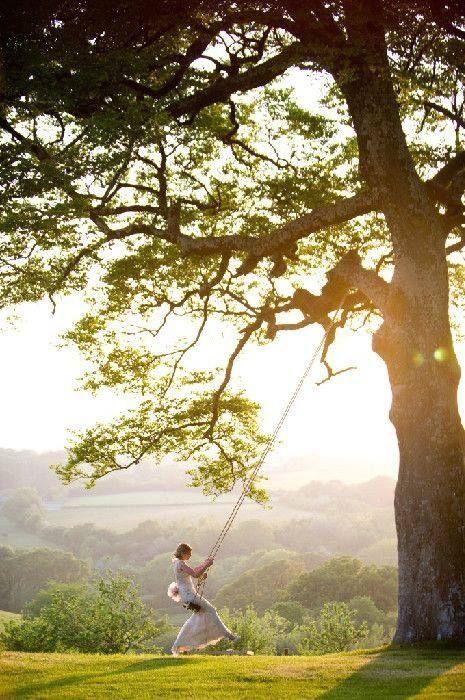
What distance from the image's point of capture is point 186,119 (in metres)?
13.6

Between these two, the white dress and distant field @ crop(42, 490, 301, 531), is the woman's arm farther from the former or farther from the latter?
distant field @ crop(42, 490, 301, 531)

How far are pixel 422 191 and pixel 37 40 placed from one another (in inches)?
247

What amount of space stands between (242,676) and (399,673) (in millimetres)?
1761

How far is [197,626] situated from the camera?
11438mm

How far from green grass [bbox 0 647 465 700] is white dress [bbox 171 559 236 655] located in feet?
5.36

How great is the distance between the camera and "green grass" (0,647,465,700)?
24.1 ft

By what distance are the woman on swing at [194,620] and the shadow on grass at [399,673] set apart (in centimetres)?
278

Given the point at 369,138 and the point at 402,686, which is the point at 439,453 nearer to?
the point at 402,686

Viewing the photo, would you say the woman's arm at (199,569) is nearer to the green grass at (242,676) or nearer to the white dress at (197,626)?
the white dress at (197,626)

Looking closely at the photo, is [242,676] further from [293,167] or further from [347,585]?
[347,585]

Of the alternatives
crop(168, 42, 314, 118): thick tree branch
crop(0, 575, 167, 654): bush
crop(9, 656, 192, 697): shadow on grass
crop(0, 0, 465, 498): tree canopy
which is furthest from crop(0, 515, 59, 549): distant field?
crop(9, 656, 192, 697): shadow on grass

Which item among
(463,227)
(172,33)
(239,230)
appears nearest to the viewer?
(172,33)

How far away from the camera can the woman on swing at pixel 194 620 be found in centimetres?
1142

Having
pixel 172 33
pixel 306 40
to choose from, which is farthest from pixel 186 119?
pixel 306 40
